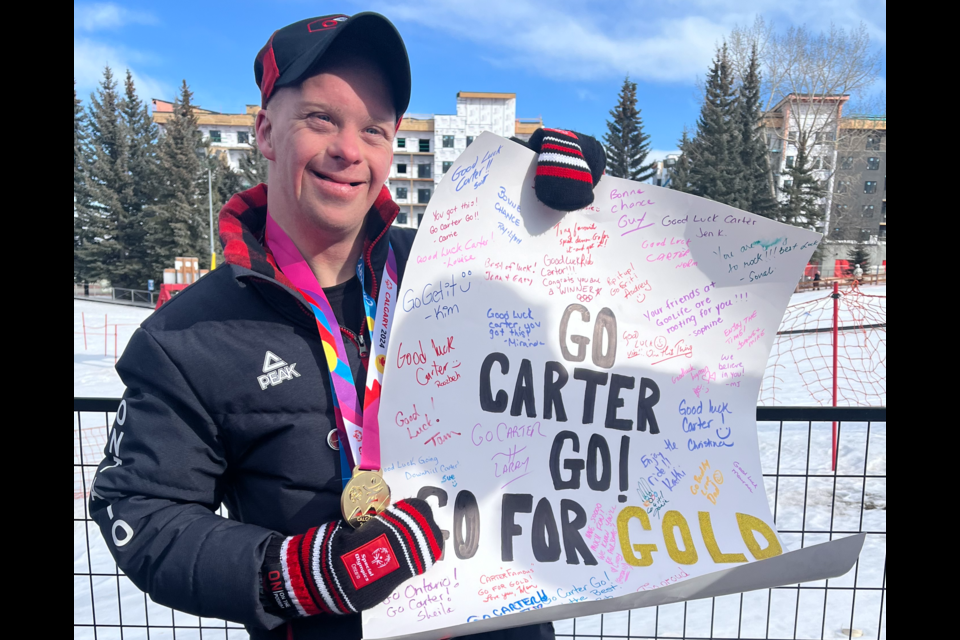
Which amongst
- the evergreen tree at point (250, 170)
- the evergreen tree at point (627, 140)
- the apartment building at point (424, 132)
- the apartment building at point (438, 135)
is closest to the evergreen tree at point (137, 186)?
the evergreen tree at point (250, 170)

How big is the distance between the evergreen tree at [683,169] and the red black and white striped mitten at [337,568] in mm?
37035

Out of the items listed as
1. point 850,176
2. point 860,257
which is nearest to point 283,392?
point 860,257

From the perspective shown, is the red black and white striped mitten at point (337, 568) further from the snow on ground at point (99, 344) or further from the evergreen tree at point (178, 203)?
the evergreen tree at point (178, 203)

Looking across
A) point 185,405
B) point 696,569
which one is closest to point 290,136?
point 185,405

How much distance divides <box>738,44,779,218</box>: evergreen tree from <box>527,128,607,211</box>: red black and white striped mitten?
117ft

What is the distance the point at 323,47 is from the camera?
1271 mm

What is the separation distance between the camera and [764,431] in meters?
7.25

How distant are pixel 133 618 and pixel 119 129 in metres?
45.3

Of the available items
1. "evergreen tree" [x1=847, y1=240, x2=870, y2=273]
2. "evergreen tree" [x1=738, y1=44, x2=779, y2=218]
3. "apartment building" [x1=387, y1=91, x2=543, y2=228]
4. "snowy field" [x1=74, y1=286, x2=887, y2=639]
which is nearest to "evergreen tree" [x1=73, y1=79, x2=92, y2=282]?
"apartment building" [x1=387, y1=91, x2=543, y2=228]

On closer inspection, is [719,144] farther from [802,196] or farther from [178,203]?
[178,203]

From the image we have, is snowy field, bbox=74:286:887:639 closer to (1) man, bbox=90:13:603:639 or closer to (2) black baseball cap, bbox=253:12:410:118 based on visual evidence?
(1) man, bbox=90:13:603:639

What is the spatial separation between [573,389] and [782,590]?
320 cm

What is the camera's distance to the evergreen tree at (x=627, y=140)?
4091 cm
